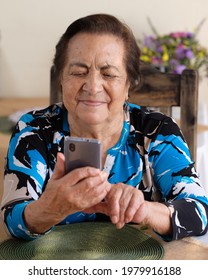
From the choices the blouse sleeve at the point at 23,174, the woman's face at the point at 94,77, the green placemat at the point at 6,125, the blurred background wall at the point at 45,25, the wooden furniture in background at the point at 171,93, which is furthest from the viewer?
the blurred background wall at the point at 45,25

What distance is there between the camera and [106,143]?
1.31 metres

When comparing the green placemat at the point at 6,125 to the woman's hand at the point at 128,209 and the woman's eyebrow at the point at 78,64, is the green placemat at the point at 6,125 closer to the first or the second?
the woman's eyebrow at the point at 78,64

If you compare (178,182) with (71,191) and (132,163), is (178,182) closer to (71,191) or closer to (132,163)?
(132,163)

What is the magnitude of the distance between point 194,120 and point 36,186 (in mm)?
583

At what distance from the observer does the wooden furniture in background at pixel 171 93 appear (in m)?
1.55

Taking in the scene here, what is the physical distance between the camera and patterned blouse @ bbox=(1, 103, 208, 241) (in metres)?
1.12

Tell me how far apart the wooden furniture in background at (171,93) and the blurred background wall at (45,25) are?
1.75 m

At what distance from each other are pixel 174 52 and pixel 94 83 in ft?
5.79

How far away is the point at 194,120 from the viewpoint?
1.54m

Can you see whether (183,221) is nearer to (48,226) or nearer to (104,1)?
(48,226)

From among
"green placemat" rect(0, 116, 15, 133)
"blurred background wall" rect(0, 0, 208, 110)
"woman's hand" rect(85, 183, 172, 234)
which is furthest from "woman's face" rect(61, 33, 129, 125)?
"blurred background wall" rect(0, 0, 208, 110)

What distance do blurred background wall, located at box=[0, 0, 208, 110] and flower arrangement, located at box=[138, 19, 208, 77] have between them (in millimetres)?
308

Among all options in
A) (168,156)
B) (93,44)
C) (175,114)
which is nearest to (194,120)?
(168,156)

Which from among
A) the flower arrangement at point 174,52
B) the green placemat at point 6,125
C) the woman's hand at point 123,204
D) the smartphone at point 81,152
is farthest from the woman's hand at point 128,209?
the flower arrangement at point 174,52
